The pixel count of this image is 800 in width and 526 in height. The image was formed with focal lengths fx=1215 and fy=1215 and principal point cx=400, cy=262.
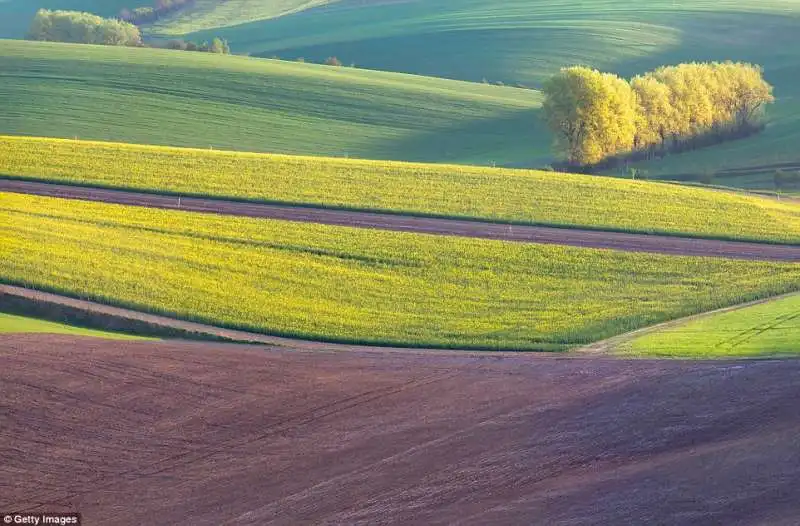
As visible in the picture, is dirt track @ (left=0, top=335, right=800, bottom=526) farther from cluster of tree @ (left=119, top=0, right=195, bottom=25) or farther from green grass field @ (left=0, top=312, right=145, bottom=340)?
cluster of tree @ (left=119, top=0, right=195, bottom=25)

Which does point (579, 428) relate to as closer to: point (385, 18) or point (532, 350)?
point (532, 350)

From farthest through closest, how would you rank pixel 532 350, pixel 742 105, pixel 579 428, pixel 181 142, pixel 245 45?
pixel 245 45 → pixel 742 105 → pixel 181 142 → pixel 532 350 → pixel 579 428

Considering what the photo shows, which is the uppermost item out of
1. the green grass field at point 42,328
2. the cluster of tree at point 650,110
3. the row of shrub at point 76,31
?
the row of shrub at point 76,31

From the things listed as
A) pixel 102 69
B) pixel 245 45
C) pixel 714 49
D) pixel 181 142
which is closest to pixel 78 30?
pixel 245 45

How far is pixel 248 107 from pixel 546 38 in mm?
51128

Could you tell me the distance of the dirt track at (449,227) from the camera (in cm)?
5006

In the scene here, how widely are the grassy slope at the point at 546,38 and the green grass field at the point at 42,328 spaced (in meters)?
79.7

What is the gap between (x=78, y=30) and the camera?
132 metres

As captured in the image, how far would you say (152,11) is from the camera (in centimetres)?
17525

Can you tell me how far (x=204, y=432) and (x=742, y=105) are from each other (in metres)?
77.3

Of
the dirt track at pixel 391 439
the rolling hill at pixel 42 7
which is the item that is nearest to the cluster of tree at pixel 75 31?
the rolling hill at pixel 42 7

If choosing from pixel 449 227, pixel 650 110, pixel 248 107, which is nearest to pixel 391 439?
pixel 449 227

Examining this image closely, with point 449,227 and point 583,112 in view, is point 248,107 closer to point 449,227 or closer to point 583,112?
point 583,112

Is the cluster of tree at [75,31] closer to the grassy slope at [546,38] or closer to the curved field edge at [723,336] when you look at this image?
the grassy slope at [546,38]
